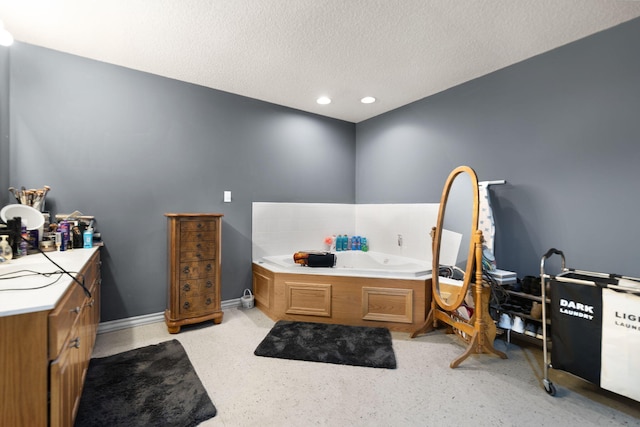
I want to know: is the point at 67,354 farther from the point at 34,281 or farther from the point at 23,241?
the point at 23,241

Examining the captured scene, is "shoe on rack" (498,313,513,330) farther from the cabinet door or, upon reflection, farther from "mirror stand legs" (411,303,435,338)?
the cabinet door

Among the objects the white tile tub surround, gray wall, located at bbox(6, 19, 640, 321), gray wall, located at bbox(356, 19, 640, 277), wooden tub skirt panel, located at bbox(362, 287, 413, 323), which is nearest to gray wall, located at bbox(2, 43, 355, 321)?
gray wall, located at bbox(6, 19, 640, 321)

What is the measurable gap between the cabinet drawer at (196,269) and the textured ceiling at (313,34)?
188 cm

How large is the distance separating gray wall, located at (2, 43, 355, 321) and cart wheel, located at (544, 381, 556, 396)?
9.29ft

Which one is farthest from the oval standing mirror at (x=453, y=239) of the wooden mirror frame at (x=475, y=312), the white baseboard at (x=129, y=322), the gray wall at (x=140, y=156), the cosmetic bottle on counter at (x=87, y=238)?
the cosmetic bottle on counter at (x=87, y=238)

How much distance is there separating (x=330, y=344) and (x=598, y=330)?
175 cm

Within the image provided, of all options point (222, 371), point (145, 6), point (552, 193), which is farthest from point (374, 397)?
point (145, 6)

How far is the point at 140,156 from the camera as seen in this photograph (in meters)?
2.79

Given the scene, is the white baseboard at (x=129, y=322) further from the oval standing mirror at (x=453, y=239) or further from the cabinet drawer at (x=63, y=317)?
the oval standing mirror at (x=453, y=239)

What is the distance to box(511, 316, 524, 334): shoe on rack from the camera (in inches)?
89.4

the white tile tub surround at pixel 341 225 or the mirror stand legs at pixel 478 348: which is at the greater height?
the white tile tub surround at pixel 341 225

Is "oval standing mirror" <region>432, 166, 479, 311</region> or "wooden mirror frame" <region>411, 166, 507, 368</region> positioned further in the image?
"oval standing mirror" <region>432, 166, 479, 311</region>

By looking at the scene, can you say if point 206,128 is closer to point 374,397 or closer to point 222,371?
point 222,371

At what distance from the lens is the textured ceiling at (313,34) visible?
6.22ft
